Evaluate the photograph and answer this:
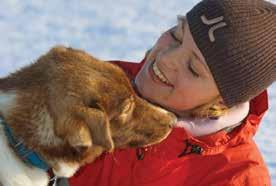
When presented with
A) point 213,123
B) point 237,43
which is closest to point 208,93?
point 213,123

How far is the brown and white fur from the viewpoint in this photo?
768 cm

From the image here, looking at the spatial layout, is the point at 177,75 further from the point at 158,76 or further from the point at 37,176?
the point at 37,176

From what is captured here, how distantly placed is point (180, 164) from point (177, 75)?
29.5 inches

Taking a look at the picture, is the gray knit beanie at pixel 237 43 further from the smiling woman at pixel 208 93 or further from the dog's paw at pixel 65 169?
the dog's paw at pixel 65 169

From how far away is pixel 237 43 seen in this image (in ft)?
28.0

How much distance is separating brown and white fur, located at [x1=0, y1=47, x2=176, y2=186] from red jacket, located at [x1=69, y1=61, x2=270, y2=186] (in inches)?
21.0

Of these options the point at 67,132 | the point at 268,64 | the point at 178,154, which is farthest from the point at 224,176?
the point at 67,132

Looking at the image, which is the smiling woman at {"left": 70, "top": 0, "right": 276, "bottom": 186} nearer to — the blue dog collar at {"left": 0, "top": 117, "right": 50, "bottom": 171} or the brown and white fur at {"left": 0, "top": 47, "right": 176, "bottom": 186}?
the brown and white fur at {"left": 0, "top": 47, "right": 176, "bottom": 186}

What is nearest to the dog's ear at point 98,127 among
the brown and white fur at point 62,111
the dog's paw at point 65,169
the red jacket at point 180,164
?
the brown and white fur at point 62,111

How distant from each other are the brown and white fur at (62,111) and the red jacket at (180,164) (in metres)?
0.53

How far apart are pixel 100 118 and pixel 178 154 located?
124 centimetres

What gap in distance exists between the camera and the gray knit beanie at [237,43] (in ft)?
28.0

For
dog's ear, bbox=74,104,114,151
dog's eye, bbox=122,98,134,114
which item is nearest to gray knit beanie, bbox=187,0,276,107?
dog's eye, bbox=122,98,134,114

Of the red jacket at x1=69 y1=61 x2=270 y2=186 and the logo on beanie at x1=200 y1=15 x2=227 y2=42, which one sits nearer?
the logo on beanie at x1=200 y1=15 x2=227 y2=42
